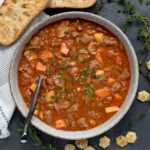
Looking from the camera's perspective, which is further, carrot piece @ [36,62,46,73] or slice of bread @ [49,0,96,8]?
slice of bread @ [49,0,96,8]

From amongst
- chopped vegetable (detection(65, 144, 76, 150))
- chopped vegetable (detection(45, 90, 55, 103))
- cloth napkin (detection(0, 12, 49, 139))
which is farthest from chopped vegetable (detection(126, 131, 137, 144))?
cloth napkin (detection(0, 12, 49, 139))

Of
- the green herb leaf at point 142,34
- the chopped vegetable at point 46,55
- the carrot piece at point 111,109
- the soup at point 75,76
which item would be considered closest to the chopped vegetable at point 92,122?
the soup at point 75,76

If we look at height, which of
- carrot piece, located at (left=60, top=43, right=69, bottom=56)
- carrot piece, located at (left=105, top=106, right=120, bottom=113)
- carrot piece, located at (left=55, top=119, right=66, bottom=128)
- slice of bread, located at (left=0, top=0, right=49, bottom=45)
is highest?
slice of bread, located at (left=0, top=0, right=49, bottom=45)

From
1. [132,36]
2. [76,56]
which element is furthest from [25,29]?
[132,36]

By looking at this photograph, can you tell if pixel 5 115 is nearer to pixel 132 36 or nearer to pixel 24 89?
pixel 24 89

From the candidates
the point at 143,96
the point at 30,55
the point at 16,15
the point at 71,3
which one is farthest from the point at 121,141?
the point at 16,15

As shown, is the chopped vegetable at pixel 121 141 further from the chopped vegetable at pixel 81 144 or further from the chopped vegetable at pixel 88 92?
the chopped vegetable at pixel 88 92

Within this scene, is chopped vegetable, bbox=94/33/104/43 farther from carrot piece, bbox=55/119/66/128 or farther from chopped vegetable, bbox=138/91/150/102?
carrot piece, bbox=55/119/66/128
